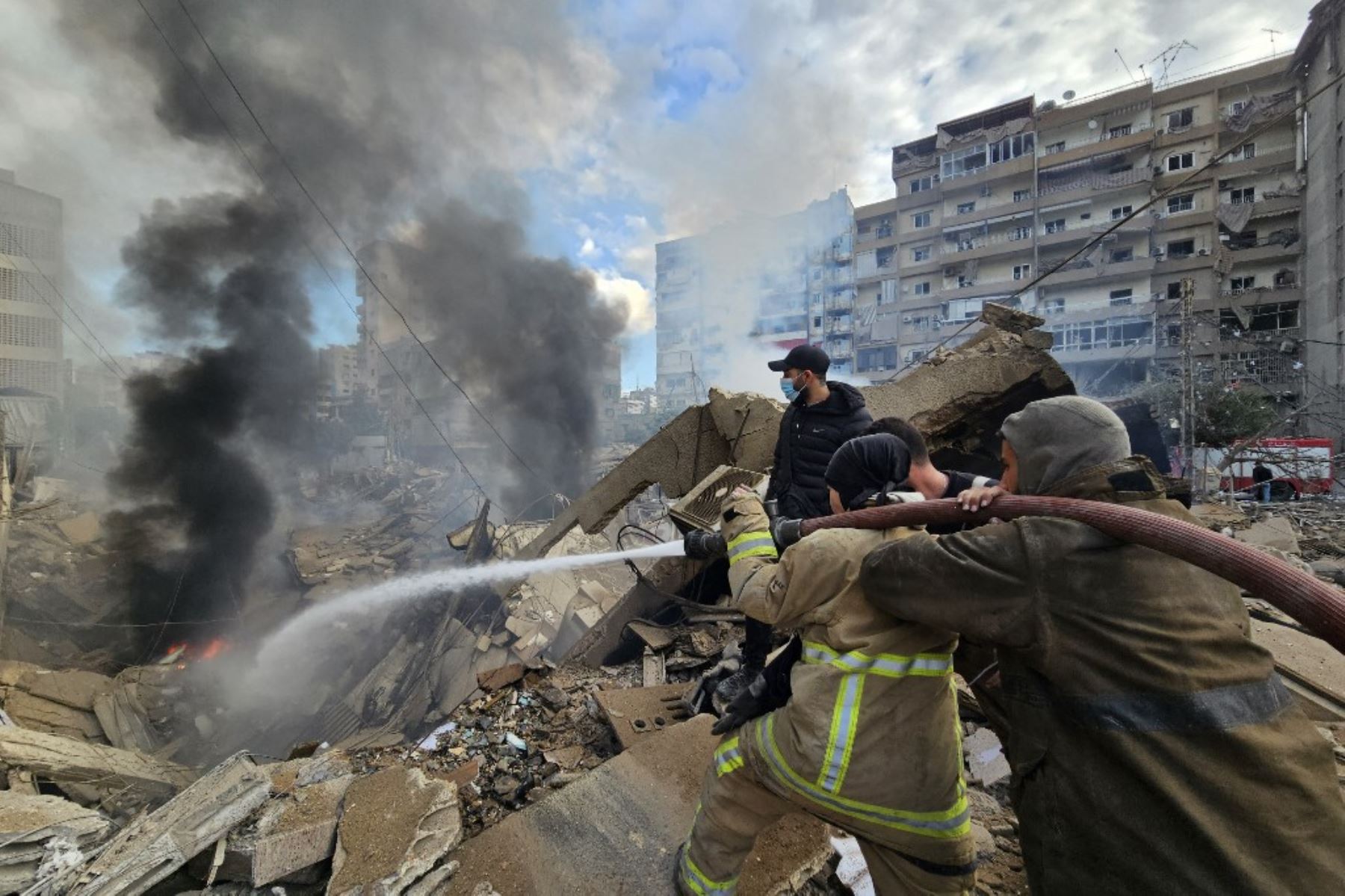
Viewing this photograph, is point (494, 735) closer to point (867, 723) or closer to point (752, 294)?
point (867, 723)

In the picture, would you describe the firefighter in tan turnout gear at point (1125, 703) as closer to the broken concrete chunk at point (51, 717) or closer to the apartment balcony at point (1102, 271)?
the broken concrete chunk at point (51, 717)

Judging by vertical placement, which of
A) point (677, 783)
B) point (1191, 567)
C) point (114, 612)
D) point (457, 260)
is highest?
point (457, 260)

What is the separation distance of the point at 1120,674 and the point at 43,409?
111 feet

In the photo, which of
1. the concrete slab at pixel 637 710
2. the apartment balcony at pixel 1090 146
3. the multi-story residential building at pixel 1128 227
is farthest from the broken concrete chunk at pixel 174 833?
the apartment balcony at pixel 1090 146

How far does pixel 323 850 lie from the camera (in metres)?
2.25

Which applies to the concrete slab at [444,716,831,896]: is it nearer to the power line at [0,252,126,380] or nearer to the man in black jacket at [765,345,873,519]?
the man in black jacket at [765,345,873,519]

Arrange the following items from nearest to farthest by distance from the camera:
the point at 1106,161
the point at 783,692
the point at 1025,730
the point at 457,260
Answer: the point at 1025,730, the point at 783,692, the point at 457,260, the point at 1106,161

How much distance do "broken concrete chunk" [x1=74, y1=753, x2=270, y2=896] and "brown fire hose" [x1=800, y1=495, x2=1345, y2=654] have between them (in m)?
3.47

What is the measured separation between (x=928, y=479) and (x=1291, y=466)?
20.3 m

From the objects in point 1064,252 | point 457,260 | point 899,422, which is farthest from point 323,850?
point 1064,252

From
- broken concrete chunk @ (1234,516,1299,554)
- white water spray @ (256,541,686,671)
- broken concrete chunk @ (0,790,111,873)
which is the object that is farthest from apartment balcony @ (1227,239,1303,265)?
broken concrete chunk @ (0,790,111,873)

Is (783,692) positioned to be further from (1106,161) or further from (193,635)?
(1106,161)

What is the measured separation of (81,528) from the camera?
1284cm

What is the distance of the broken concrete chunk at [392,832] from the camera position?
2.04 metres
